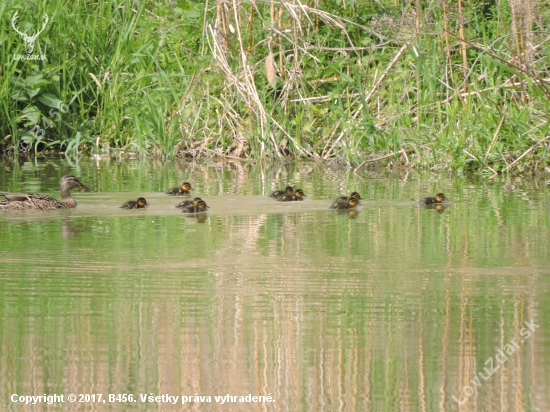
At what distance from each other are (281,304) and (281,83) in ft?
28.8

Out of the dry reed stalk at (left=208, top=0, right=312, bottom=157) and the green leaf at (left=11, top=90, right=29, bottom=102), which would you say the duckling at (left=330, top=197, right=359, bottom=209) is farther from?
the green leaf at (left=11, top=90, right=29, bottom=102)

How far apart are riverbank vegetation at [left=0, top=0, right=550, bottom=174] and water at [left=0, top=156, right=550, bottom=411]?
264cm

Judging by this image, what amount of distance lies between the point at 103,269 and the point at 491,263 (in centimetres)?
242

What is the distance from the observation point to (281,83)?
15.0 metres

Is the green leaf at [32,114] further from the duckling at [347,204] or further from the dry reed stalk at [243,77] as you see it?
the duckling at [347,204]

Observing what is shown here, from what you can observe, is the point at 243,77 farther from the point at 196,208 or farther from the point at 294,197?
the point at 196,208

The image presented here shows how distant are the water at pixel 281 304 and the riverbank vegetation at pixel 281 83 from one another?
8.65 feet

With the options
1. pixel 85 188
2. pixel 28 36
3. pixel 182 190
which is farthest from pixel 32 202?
pixel 28 36

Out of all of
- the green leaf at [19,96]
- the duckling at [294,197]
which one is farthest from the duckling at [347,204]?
the green leaf at [19,96]

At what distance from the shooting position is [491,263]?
7.76m

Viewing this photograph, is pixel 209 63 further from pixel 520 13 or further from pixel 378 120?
pixel 520 13

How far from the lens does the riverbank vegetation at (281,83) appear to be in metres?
13.3

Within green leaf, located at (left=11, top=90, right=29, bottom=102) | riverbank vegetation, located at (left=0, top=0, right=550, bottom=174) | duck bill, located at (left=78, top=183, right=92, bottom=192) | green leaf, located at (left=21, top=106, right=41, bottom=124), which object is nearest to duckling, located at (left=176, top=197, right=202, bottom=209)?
duck bill, located at (left=78, top=183, right=92, bottom=192)

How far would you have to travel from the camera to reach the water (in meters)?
5.21
